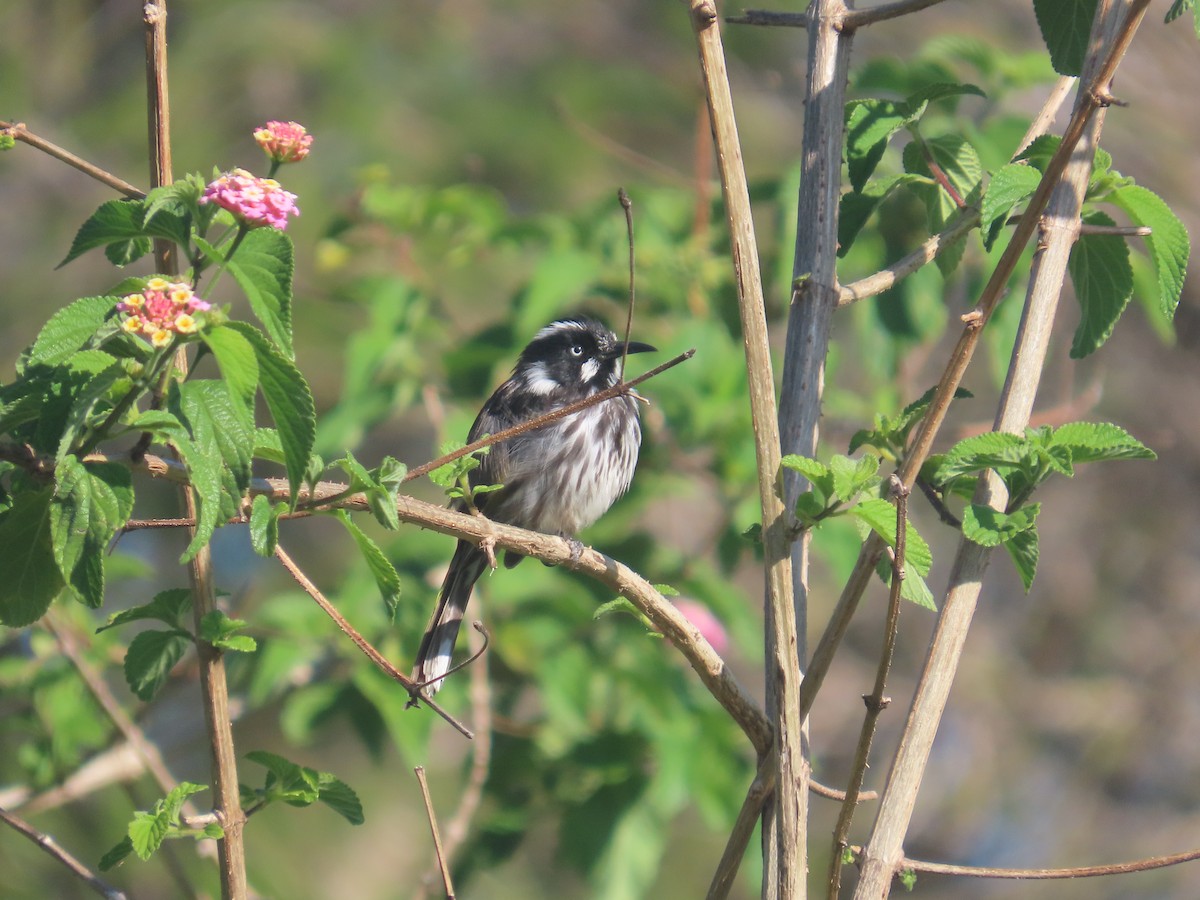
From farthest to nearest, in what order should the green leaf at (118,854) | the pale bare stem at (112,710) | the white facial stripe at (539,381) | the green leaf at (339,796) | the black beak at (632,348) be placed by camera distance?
the white facial stripe at (539,381), the black beak at (632,348), the pale bare stem at (112,710), the green leaf at (339,796), the green leaf at (118,854)

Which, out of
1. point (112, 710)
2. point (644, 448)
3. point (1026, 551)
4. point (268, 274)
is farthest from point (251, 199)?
point (644, 448)

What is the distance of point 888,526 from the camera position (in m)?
2.04

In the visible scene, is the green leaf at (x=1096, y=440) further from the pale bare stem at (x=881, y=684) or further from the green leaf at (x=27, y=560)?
the green leaf at (x=27, y=560)

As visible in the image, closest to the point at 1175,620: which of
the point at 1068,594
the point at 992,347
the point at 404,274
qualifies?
the point at 1068,594

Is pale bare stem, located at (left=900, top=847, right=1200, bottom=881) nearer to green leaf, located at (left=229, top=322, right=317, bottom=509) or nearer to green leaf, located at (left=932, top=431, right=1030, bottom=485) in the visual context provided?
green leaf, located at (left=932, top=431, right=1030, bottom=485)

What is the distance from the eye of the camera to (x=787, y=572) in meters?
2.08

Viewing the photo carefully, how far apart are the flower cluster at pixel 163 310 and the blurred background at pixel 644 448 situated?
2654 mm

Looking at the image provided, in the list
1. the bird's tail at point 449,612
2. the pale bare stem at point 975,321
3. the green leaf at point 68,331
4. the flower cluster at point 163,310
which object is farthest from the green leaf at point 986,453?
the bird's tail at point 449,612

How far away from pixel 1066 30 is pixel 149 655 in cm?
213

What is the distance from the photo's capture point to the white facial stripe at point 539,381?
546 cm

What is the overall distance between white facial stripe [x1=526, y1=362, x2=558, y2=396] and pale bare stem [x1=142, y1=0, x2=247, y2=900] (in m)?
3.22

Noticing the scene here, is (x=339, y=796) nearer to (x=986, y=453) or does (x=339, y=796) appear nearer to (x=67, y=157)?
(x=67, y=157)

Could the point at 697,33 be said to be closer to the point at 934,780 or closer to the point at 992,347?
the point at 992,347

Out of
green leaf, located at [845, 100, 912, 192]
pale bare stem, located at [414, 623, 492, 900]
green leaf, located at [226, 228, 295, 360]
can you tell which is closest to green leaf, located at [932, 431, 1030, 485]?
green leaf, located at [845, 100, 912, 192]
